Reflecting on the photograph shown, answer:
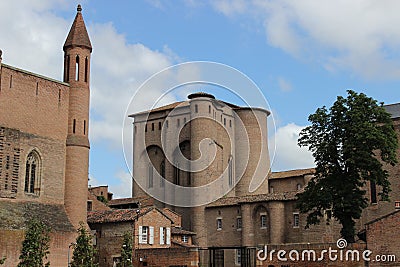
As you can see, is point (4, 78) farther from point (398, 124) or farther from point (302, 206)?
point (398, 124)

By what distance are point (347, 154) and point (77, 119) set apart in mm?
21698

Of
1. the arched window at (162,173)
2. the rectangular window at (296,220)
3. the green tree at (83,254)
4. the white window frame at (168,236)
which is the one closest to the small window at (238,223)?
the rectangular window at (296,220)

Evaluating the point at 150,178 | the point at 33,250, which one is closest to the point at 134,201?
the point at 150,178

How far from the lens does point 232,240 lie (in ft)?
206

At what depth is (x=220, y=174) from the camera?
7300 cm

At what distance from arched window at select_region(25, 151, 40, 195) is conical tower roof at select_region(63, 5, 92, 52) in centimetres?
984

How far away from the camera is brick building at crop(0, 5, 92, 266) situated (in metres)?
41.9

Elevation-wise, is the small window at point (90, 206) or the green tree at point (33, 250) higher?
the small window at point (90, 206)

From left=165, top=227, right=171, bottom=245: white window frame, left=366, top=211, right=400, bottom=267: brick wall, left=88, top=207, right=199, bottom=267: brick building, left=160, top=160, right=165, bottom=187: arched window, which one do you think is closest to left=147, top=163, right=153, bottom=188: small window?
left=160, top=160, right=165, bottom=187: arched window

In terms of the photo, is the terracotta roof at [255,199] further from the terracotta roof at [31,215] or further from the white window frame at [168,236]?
the terracotta roof at [31,215]

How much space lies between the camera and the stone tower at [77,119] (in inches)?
1812

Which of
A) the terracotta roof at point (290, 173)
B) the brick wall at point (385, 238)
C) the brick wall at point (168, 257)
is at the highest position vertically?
the terracotta roof at point (290, 173)

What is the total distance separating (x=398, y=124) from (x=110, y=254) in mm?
30849

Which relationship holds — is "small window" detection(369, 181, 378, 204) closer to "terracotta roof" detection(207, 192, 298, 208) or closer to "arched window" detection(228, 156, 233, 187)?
"terracotta roof" detection(207, 192, 298, 208)
